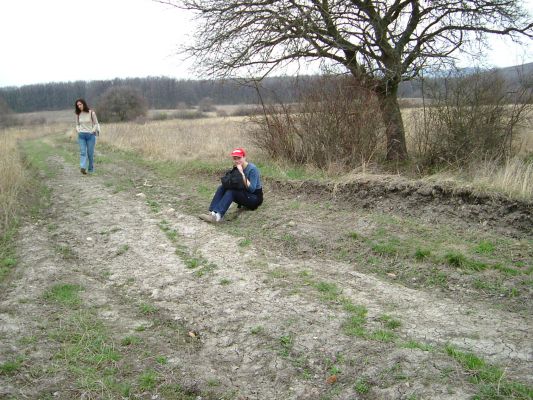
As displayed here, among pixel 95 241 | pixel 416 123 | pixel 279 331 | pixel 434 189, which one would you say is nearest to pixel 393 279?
pixel 279 331

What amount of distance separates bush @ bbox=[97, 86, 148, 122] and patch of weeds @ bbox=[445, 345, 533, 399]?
5587 centimetres

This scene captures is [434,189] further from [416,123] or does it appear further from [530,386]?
[530,386]

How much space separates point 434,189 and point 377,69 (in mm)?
3470

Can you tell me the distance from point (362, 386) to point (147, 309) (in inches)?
87.8

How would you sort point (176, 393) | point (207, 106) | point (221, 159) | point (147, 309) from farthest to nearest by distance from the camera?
point (207, 106) → point (221, 159) → point (147, 309) → point (176, 393)

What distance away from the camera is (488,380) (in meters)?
2.85

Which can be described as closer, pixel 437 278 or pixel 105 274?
pixel 437 278

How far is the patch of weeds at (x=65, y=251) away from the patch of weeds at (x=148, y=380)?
116 inches

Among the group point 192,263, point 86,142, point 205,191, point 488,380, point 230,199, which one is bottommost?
point 488,380

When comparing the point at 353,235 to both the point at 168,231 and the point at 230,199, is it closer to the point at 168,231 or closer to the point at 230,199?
the point at 230,199

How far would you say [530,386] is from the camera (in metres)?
2.75

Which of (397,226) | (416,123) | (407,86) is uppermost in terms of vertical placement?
(407,86)

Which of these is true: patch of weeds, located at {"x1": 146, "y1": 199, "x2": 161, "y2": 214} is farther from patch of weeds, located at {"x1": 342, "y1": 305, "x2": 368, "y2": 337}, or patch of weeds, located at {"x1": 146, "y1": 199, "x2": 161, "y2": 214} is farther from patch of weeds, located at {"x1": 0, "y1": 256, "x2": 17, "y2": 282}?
patch of weeds, located at {"x1": 342, "y1": 305, "x2": 368, "y2": 337}

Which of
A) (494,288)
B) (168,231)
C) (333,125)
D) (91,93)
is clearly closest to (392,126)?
(333,125)
